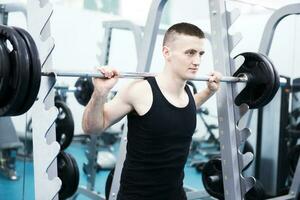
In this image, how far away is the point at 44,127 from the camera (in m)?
1.33

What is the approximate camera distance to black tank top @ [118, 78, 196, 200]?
1403 mm

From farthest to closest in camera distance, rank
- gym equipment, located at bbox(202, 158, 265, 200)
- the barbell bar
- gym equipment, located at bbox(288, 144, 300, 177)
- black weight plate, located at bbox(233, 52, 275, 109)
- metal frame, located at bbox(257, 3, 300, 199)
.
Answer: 1. gym equipment, located at bbox(288, 144, 300, 177)
2. metal frame, located at bbox(257, 3, 300, 199)
3. gym equipment, located at bbox(202, 158, 265, 200)
4. black weight plate, located at bbox(233, 52, 275, 109)
5. the barbell bar

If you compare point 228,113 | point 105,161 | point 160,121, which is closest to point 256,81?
point 228,113

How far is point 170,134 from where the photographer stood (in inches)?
56.1

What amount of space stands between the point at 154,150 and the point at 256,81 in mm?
723

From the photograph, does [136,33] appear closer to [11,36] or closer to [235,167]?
[235,167]

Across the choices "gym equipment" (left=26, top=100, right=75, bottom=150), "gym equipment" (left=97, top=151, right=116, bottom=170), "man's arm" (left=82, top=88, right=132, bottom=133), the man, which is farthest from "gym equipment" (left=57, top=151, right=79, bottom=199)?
"gym equipment" (left=97, top=151, right=116, bottom=170)

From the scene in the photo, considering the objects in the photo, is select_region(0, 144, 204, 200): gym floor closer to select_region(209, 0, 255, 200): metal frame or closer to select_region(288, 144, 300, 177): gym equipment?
select_region(288, 144, 300, 177): gym equipment

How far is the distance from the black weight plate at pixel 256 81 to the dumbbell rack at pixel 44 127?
3.10 ft

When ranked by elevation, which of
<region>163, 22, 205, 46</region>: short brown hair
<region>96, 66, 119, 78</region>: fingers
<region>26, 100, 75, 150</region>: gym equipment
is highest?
<region>163, 22, 205, 46</region>: short brown hair

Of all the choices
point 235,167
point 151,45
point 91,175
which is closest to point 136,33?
point 151,45

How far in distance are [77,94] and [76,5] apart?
279 centimetres

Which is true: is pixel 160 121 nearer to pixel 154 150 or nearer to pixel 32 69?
pixel 154 150

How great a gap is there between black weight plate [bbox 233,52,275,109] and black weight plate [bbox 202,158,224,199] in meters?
0.65
